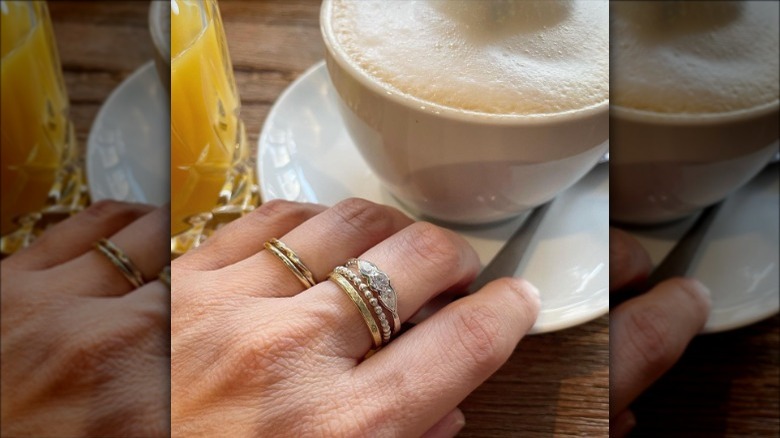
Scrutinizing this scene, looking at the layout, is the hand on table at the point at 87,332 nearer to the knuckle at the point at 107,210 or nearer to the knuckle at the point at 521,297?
the knuckle at the point at 107,210

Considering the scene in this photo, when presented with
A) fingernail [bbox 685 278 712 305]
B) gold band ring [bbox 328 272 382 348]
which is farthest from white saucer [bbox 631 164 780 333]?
gold band ring [bbox 328 272 382 348]

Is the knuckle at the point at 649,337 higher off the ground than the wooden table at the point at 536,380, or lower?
higher

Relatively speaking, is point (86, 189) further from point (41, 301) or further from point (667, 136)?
point (667, 136)

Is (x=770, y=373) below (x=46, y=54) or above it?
below

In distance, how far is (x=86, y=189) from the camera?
22 cm

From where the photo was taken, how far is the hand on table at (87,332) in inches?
7.2

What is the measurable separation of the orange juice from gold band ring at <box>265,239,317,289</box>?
7 centimetres

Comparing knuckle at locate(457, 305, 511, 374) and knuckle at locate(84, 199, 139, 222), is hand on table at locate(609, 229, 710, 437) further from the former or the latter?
knuckle at locate(84, 199, 139, 222)

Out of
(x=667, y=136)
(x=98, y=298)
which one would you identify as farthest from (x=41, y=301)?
(x=667, y=136)

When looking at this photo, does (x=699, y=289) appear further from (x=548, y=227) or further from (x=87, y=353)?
(x=87, y=353)

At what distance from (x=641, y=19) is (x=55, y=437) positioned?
212 mm

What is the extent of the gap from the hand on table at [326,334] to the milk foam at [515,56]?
46 mm

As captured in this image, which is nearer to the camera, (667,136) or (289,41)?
(667,136)

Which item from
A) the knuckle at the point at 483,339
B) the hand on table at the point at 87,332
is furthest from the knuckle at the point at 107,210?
the knuckle at the point at 483,339
